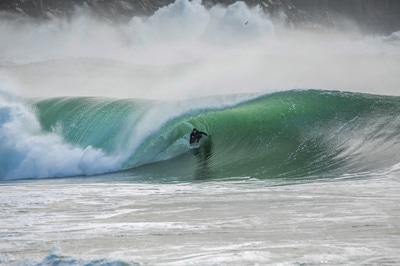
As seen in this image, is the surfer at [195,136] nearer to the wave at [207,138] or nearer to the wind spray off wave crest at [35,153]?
the wave at [207,138]

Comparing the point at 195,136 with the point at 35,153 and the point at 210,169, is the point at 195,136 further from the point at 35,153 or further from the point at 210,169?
the point at 35,153

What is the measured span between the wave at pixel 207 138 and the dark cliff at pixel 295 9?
192 ft

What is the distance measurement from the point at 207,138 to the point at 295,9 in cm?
8074

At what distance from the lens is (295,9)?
9400 centimetres

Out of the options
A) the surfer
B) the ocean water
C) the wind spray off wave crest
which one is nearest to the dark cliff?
the ocean water

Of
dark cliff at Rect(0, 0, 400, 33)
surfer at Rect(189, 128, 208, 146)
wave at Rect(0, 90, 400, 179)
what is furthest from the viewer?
dark cliff at Rect(0, 0, 400, 33)

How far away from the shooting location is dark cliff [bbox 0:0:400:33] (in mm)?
77619

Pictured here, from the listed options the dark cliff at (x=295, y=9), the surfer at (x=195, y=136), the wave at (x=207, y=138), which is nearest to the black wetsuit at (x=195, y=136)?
the surfer at (x=195, y=136)

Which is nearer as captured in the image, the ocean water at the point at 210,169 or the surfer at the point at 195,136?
the ocean water at the point at 210,169

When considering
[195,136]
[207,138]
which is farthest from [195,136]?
[207,138]

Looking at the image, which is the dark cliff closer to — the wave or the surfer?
the wave

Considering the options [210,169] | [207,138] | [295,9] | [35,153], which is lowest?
[210,169]

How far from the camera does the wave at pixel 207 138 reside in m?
12.7

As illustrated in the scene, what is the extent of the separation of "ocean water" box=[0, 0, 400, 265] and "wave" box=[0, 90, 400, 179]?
4 centimetres
